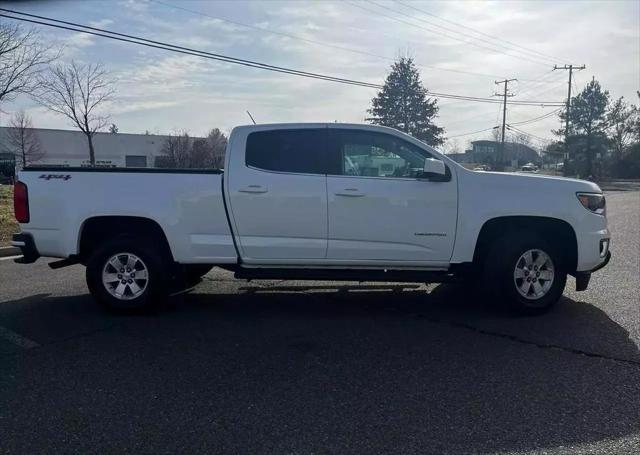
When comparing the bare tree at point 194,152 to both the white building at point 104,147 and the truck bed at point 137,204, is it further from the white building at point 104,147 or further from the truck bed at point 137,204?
the white building at point 104,147

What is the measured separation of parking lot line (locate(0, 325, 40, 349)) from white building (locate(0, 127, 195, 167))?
160 ft

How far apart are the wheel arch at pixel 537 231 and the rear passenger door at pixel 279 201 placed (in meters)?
1.73

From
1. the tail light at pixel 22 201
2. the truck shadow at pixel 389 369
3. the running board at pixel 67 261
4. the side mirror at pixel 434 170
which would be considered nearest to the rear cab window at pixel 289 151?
the side mirror at pixel 434 170

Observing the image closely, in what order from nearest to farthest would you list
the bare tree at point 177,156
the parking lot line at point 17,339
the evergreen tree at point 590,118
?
the parking lot line at point 17,339 < the bare tree at point 177,156 < the evergreen tree at point 590,118

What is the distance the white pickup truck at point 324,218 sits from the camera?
18.9ft

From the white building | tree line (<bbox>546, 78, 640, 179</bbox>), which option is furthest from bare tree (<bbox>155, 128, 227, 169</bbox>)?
tree line (<bbox>546, 78, 640, 179</bbox>)

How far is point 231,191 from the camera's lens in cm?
577

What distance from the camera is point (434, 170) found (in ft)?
18.2

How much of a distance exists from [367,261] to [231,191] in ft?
5.30

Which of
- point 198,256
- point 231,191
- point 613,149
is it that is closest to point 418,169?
point 231,191

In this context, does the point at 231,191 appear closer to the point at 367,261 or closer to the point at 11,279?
the point at 367,261

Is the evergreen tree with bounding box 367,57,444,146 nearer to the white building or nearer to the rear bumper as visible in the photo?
the white building

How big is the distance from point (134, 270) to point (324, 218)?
2.13 metres

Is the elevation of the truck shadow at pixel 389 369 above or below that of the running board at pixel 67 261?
below
